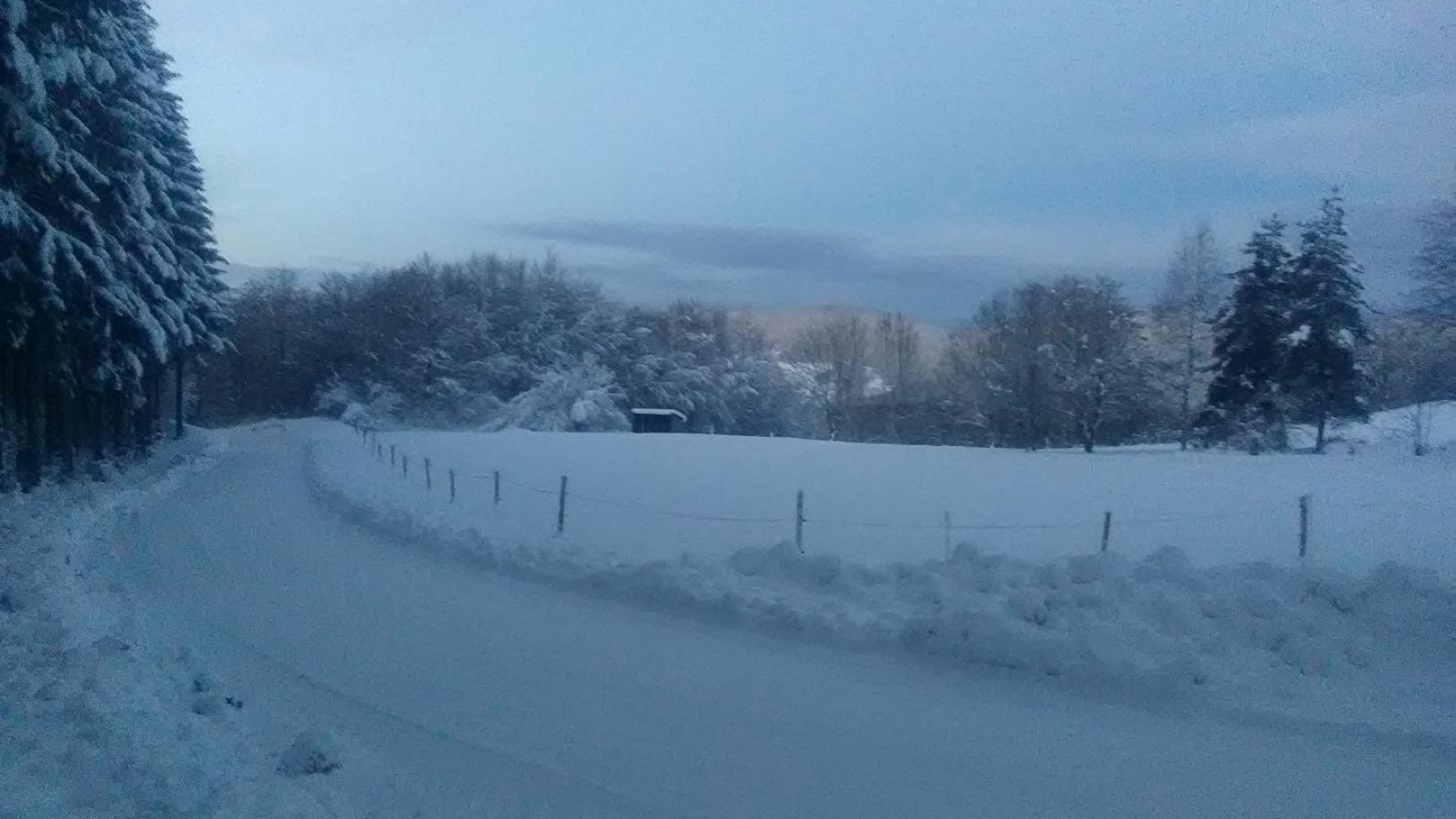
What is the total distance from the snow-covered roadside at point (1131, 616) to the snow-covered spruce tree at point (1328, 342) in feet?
134

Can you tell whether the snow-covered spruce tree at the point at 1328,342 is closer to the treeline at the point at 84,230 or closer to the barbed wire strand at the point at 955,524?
the barbed wire strand at the point at 955,524

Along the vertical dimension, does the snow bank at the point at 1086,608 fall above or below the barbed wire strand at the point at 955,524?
above

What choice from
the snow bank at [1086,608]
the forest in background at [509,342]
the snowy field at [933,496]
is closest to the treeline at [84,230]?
the forest in background at [509,342]

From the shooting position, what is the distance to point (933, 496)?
34156 millimetres

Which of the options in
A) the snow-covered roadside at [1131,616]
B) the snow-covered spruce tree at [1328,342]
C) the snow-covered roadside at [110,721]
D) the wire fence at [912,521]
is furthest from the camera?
the snow-covered spruce tree at [1328,342]

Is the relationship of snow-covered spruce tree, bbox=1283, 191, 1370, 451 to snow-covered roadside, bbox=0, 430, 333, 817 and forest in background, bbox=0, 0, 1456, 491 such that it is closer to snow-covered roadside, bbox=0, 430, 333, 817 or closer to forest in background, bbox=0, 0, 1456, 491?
forest in background, bbox=0, 0, 1456, 491

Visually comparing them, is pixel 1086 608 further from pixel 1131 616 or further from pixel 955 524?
pixel 955 524

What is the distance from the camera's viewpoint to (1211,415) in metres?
54.9

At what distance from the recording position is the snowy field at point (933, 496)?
22300 mm

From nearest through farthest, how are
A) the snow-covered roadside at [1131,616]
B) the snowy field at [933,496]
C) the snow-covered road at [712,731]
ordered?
the snow-covered road at [712,731], the snow-covered roadside at [1131,616], the snowy field at [933,496]

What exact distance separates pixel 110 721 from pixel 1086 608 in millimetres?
8711

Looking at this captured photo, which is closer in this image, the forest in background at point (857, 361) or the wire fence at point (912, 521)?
the wire fence at point (912, 521)

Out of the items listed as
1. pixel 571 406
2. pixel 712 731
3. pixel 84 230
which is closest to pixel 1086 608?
pixel 712 731

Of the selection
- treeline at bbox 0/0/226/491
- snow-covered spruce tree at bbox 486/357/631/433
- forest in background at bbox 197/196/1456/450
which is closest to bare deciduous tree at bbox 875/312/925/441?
forest in background at bbox 197/196/1456/450
